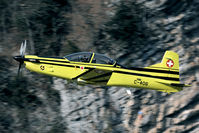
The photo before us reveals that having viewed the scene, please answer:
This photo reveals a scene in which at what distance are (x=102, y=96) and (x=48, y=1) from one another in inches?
362

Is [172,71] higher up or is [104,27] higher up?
[104,27]

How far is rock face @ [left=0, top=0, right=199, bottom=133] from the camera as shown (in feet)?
79.8

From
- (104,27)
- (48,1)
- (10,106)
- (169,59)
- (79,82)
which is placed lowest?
(10,106)

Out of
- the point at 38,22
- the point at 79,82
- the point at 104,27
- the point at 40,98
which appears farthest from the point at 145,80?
the point at 38,22

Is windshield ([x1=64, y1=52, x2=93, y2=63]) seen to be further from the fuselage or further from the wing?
the wing

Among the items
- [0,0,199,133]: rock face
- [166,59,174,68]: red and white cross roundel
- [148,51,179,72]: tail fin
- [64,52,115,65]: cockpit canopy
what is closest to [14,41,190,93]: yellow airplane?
[64,52,115,65]: cockpit canopy

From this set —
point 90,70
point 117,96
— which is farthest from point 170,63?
point 117,96

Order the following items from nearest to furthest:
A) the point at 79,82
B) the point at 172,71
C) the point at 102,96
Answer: the point at 79,82
the point at 172,71
the point at 102,96

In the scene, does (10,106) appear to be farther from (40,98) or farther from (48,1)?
(48,1)

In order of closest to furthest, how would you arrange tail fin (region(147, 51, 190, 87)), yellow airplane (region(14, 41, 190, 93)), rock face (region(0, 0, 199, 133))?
yellow airplane (region(14, 41, 190, 93)), tail fin (region(147, 51, 190, 87)), rock face (region(0, 0, 199, 133))

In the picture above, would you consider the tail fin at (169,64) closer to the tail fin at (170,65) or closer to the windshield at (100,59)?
the tail fin at (170,65)

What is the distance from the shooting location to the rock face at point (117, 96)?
24.3 m

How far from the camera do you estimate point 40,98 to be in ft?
81.2

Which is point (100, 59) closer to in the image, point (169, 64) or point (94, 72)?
point (94, 72)
